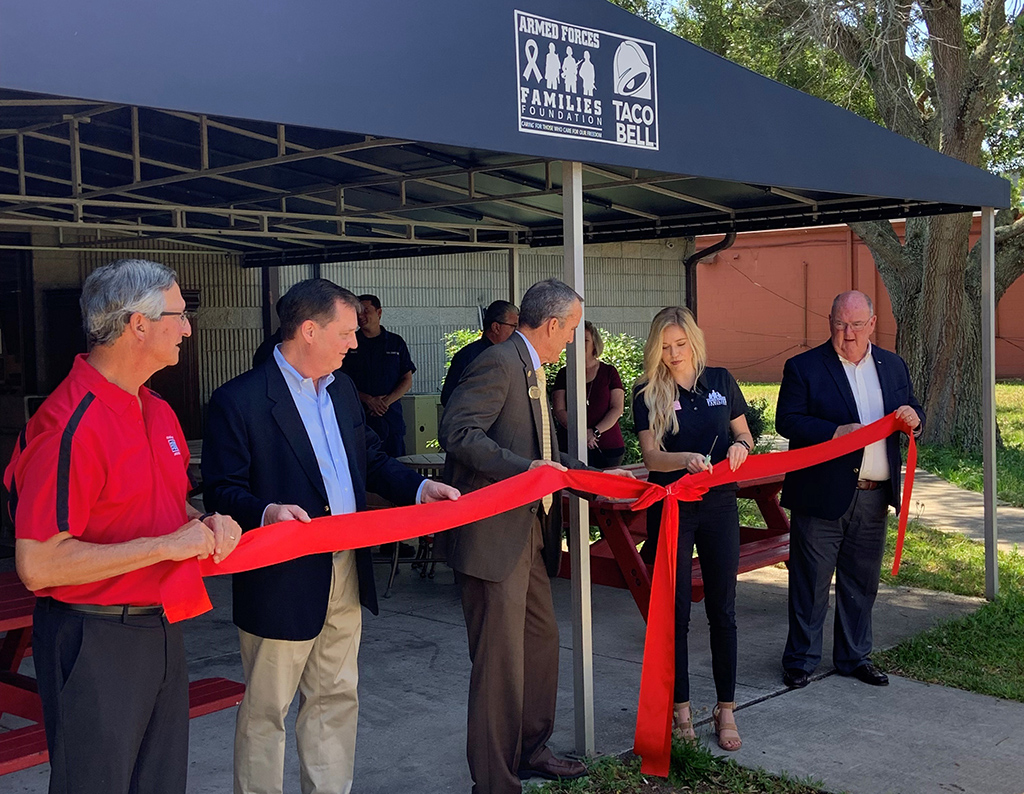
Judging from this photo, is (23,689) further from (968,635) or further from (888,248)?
(888,248)

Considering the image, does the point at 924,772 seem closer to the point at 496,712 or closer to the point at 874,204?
the point at 496,712

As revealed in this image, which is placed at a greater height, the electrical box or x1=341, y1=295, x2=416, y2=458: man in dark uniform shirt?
x1=341, y1=295, x2=416, y2=458: man in dark uniform shirt

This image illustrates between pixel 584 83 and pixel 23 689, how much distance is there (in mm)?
3076

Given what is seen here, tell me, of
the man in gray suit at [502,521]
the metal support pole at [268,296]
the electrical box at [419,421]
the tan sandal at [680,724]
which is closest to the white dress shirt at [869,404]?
the tan sandal at [680,724]

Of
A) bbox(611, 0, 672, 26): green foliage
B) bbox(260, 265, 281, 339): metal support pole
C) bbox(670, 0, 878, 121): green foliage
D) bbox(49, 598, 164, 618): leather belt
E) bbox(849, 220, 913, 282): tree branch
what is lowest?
bbox(49, 598, 164, 618): leather belt

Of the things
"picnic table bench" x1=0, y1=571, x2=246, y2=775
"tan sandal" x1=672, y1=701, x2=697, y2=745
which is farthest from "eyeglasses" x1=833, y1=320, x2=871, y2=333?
"picnic table bench" x1=0, y1=571, x2=246, y2=775

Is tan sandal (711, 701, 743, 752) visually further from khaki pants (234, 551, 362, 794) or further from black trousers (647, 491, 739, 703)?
khaki pants (234, 551, 362, 794)

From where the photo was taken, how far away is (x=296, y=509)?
3.12 metres

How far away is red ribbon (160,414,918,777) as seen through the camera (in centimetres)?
298

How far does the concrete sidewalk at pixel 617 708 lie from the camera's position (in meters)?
4.35

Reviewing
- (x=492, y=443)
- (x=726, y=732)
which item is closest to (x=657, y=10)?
(x=726, y=732)

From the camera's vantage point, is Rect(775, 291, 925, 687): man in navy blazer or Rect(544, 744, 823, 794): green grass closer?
Rect(544, 744, 823, 794): green grass

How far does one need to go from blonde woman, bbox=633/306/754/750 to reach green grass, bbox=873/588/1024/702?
1495mm

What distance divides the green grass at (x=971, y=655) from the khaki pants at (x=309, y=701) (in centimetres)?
326
